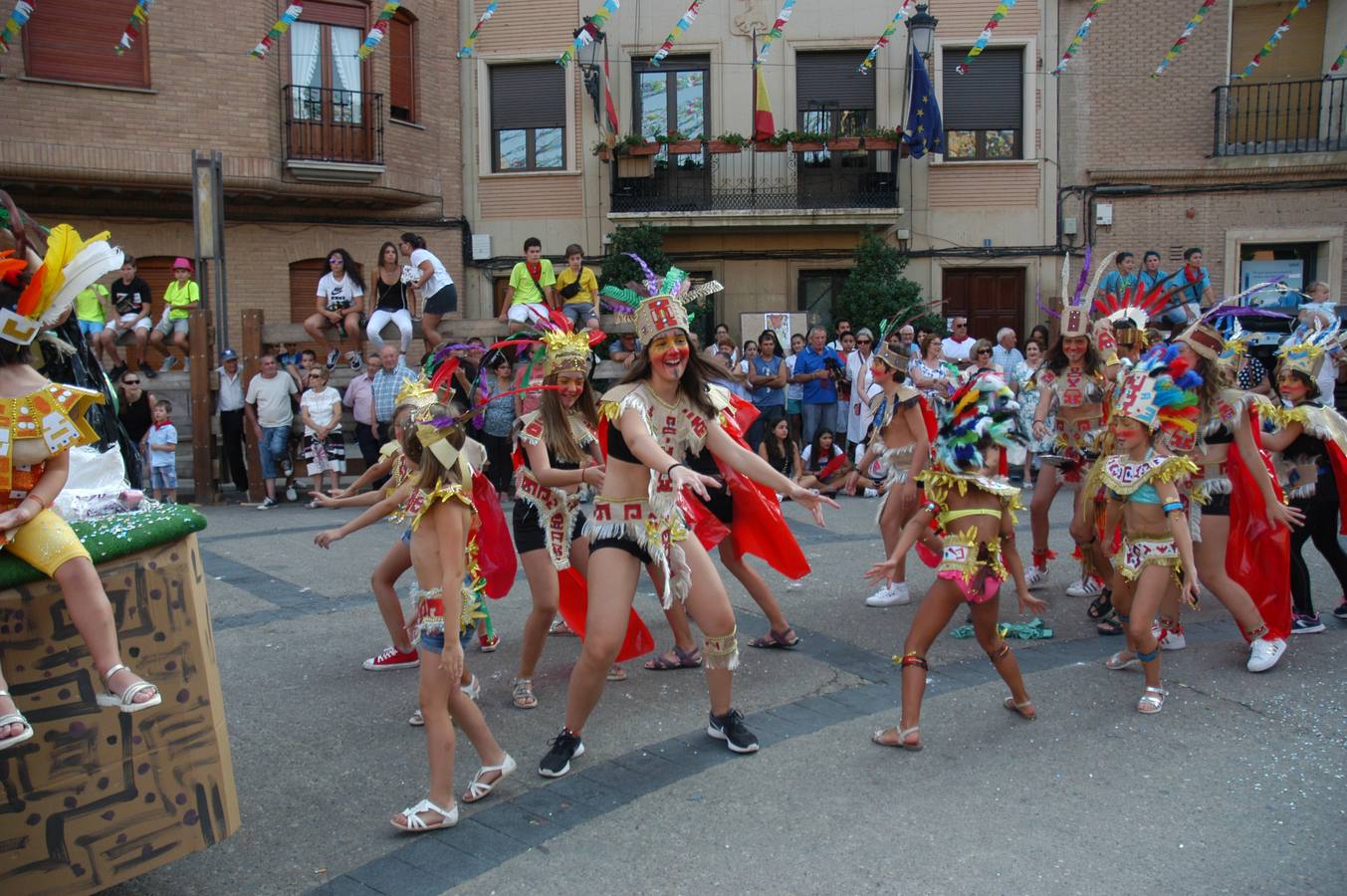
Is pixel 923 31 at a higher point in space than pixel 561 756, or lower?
higher

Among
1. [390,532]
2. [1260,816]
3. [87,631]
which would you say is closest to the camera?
[87,631]

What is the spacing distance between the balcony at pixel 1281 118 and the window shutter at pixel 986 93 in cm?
323

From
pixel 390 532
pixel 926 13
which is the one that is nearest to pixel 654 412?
pixel 390 532

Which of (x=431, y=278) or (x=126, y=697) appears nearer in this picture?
(x=126, y=697)

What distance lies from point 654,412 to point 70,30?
1480 centimetres

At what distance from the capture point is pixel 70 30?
53.1 ft

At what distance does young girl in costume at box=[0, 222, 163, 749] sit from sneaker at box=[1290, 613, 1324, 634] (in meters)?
6.43

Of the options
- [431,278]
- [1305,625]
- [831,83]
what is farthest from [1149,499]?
[831,83]

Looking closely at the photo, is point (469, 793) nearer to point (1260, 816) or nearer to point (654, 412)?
point (654, 412)

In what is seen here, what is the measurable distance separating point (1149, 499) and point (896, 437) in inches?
66.2

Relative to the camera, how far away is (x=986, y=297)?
1975 centimetres

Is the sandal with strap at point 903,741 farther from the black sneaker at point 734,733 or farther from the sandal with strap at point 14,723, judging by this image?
the sandal with strap at point 14,723

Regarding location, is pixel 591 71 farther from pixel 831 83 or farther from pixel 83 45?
pixel 83 45

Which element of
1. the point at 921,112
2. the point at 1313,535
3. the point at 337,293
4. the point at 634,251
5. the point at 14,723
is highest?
the point at 921,112
